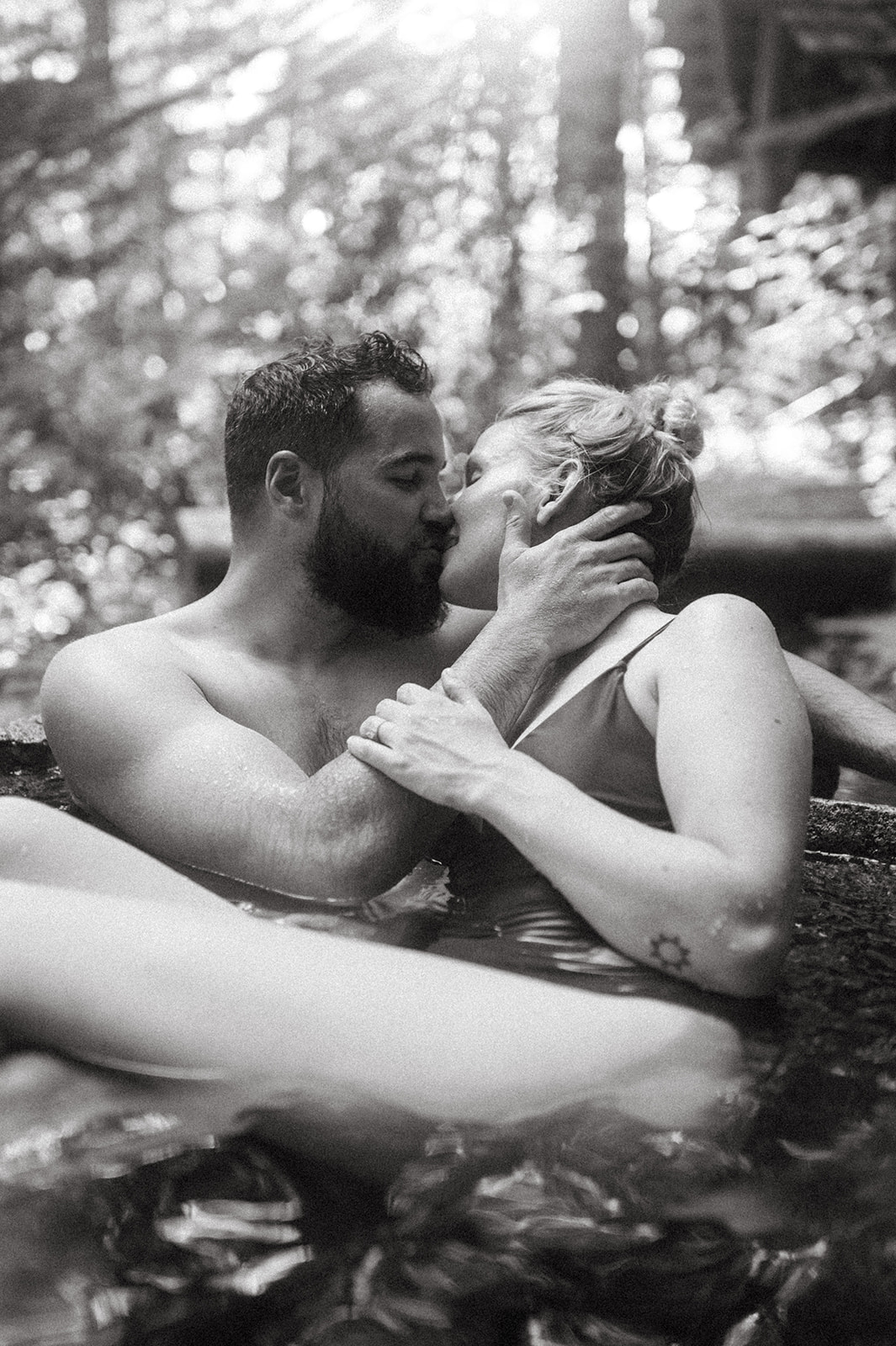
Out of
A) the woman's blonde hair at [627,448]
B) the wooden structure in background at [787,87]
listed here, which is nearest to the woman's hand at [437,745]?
the woman's blonde hair at [627,448]

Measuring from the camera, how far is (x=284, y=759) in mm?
2756

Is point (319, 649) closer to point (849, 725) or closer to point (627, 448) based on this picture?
point (627, 448)

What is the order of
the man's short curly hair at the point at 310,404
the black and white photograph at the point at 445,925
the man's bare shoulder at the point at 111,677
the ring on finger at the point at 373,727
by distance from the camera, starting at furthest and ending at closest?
the man's short curly hair at the point at 310,404 < the man's bare shoulder at the point at 111,677 < the ring on finger at the point at 373,727 < the black and white photograph at the point at 445,925

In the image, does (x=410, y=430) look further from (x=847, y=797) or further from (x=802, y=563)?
(x=802, y=563)

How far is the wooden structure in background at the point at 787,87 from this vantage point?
10.6 metres

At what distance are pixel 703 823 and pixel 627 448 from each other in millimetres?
953

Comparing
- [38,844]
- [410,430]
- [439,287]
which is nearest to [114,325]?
[439,287]

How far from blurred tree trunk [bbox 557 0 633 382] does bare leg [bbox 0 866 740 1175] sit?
6.27 metres

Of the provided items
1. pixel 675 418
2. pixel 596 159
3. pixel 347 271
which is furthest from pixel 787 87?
pixel 675 418

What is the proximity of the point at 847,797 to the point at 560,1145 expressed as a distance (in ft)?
7.75

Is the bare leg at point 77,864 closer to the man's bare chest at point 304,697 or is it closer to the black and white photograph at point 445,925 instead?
the black and white photograph at point 445,925

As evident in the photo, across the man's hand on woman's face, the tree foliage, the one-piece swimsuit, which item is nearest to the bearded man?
the man's hand on woman's face

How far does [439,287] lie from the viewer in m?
10.1

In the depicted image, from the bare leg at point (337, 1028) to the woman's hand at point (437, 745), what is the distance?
1.18ft
